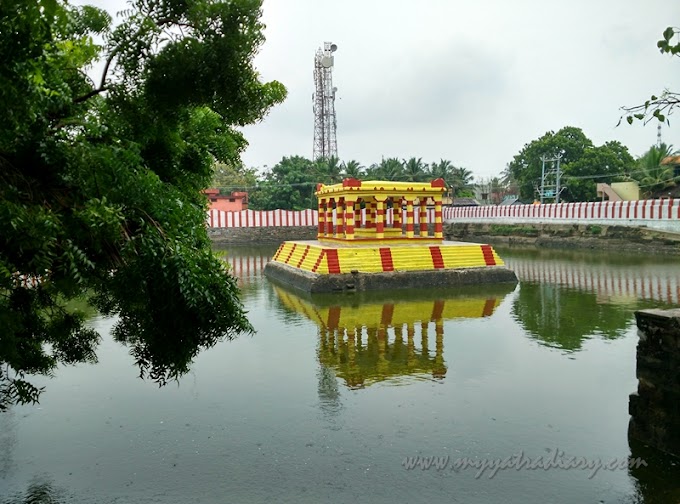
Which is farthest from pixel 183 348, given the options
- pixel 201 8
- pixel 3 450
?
pixel 3 450

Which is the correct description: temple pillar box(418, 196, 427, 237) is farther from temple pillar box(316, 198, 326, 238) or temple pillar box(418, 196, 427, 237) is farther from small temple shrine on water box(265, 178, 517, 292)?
temple pillar box(316, 198, 326, 238)

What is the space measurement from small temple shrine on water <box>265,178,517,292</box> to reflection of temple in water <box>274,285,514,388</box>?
0.60m

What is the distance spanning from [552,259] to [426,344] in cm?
1195

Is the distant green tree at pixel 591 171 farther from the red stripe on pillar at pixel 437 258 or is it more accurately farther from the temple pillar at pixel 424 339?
the temple pillar at pixel 424 339

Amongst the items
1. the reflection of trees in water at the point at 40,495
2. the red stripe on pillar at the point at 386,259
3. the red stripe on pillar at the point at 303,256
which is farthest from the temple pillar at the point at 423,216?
the reflection of trees in water at the point at 40,495

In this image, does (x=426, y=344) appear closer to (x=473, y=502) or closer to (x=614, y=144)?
(x=473, y=502)

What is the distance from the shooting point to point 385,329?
8484 mm

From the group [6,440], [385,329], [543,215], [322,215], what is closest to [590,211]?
[543,215]

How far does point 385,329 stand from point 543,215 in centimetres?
1788

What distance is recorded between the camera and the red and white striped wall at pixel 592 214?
18891 millimetres

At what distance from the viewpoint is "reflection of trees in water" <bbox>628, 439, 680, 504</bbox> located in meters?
3.66

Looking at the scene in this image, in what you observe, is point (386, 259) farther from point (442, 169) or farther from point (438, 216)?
point (442, 169)

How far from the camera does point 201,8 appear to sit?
232 cm

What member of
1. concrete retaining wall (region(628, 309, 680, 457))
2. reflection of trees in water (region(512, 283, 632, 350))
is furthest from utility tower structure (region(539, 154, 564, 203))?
concrete retaining wall (region(628, 309, 680, 457))
